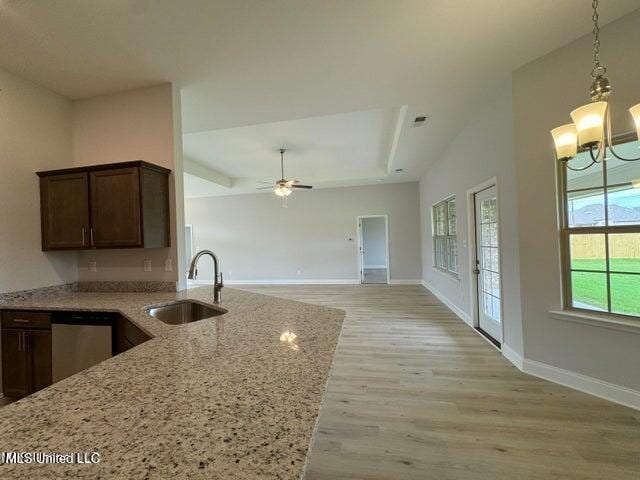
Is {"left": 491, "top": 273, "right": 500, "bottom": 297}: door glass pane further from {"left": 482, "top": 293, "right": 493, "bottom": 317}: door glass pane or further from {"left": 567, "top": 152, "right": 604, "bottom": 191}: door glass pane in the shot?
{"left": 567, "top": 152, "right": 604, "bottom": 191}: door glass pane

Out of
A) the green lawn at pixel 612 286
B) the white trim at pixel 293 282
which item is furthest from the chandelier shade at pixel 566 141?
the white trim at pixel 293 282

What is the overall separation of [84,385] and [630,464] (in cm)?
278

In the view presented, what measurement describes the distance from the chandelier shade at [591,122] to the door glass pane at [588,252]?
130 centimetres

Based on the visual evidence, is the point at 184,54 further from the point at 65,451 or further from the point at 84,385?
the point at 65,451

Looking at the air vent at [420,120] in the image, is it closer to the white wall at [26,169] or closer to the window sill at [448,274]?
the window sill at [448,274]

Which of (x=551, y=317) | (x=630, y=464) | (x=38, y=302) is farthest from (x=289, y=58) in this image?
(x=630, y=464)

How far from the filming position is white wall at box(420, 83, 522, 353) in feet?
9.35

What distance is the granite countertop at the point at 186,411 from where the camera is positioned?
22.7 inches

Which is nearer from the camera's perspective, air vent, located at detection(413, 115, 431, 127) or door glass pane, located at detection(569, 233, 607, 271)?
door glass pane, located at detection(569, 233, 607, 271)

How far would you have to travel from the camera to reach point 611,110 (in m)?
2.18

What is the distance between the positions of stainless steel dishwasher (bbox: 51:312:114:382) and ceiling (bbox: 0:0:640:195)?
2.10m

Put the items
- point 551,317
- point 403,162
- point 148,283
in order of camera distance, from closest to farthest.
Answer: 1. point 551,317
2. point 148,283
3. point 403,162

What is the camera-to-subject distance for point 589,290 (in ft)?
7.79

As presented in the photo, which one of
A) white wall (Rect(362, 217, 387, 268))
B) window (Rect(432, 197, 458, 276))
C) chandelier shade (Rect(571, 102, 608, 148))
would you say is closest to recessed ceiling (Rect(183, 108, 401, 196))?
window (Rect(432, 197, 458, 276))
